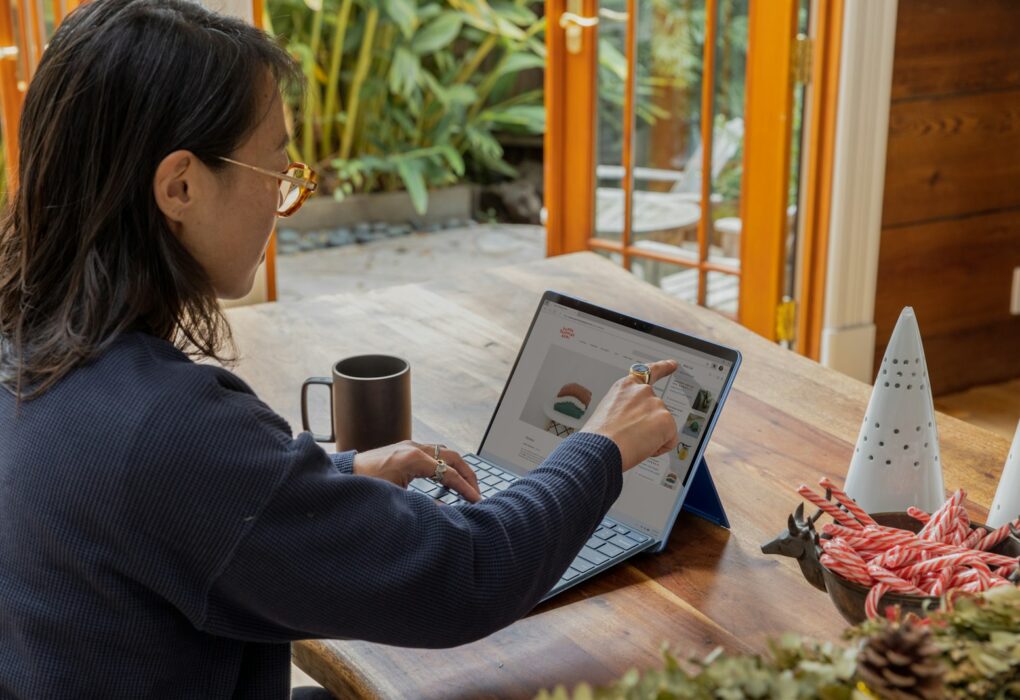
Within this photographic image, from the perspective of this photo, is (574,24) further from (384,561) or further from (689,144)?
(384,561)

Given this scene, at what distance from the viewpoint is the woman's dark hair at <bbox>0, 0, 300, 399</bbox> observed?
0.94 m

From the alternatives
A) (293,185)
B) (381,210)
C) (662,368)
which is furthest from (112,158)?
(381,210)

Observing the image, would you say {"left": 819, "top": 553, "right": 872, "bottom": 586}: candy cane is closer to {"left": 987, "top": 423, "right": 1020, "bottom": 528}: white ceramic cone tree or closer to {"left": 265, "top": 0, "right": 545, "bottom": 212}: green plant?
{"left": 987, "top": 423, "right": 1020, "bottom": 528}: white ceramic cone tree

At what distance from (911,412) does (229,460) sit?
0.68m

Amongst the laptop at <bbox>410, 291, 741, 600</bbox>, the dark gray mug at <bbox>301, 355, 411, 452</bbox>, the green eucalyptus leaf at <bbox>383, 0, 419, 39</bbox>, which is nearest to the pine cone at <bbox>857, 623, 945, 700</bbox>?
the laptop at <bbox>410, 291, 741, 600</bbox>

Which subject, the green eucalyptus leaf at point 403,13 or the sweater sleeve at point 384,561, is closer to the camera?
the sweater sleeve at point 384,561

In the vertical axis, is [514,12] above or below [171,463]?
above

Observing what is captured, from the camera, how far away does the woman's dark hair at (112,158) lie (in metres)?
0.94

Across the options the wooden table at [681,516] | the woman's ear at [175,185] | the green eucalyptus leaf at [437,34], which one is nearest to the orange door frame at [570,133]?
the wooden table at [681,516]

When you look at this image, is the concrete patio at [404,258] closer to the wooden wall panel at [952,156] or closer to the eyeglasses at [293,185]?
the wooden wall panel at [952,156]

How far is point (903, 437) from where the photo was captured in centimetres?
118

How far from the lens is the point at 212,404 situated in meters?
0.89

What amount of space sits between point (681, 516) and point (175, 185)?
2.09ft

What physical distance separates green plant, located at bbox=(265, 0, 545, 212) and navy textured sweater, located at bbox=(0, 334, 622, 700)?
4.65m
